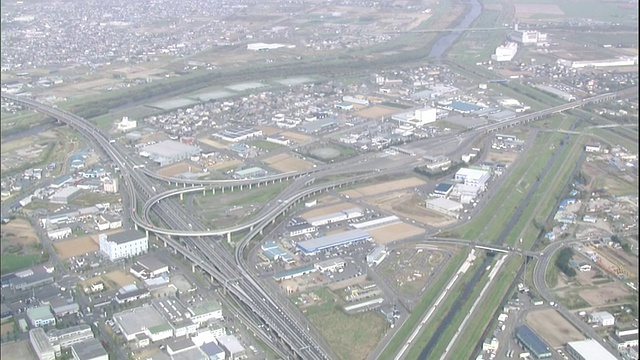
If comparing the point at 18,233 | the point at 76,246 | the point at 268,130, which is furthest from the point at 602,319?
the point at 268,130

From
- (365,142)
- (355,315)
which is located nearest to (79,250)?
(355,315)

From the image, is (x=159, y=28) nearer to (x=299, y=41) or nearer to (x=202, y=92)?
(x=299, y=41)

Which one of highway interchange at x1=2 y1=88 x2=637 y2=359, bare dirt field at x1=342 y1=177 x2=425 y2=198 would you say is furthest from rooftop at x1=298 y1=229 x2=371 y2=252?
bare dirt field at x1=342 y1=177 x2=425 y2=198

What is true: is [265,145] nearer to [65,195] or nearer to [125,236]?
[65,195]

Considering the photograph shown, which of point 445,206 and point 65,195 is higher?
point 445,206

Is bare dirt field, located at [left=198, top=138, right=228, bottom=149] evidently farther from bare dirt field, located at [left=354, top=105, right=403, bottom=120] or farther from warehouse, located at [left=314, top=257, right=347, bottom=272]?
warehouse, located at [left=314, top=257, right=347, bottom=272]
